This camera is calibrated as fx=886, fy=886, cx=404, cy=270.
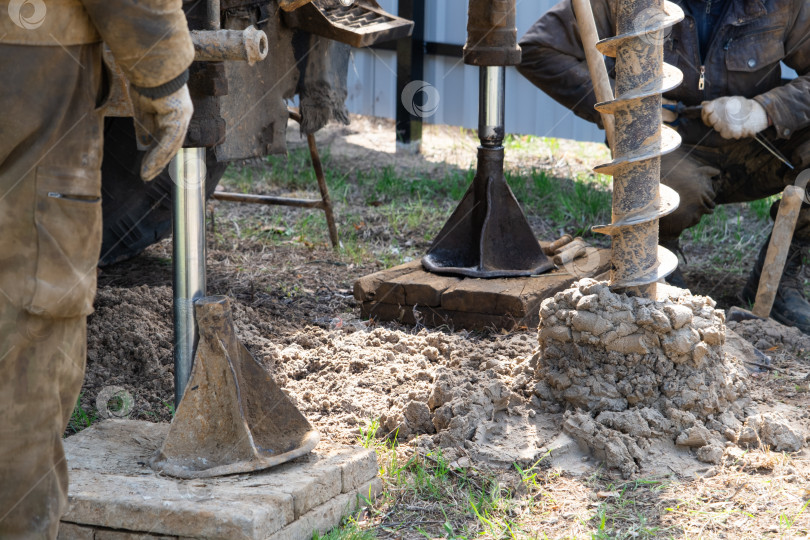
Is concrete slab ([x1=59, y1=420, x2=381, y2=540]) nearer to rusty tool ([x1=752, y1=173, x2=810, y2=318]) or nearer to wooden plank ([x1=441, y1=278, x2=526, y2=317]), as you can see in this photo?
wooden plank ([x1=441, y1=278, x2=526, y2=317])

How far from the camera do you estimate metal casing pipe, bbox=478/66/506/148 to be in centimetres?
366

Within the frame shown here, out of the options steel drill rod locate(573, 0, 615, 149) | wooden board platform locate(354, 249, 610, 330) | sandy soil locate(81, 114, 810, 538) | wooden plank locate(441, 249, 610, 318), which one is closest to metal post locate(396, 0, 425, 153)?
sandy soil locate(81, 114, 810, 538)

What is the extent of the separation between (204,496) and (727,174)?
3.04 m

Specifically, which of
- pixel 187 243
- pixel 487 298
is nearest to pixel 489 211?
pixel 487 298

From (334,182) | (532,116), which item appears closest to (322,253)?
(334,182)

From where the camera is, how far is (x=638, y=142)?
2.57 metres

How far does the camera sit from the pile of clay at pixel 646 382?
Answer: 8.20 feet

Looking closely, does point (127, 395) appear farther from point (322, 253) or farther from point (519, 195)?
point (519, 195)

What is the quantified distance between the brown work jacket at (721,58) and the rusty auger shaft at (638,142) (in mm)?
1347

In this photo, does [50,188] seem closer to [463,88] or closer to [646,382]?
[646,382]

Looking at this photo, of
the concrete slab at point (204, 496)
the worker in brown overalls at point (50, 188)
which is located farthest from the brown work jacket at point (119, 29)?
the concrete slab at point (204, 496)

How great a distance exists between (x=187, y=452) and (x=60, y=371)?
21.1 inches

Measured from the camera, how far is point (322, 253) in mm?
4613

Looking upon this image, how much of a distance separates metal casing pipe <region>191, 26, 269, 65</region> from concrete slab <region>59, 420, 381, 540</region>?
101 centimetres
